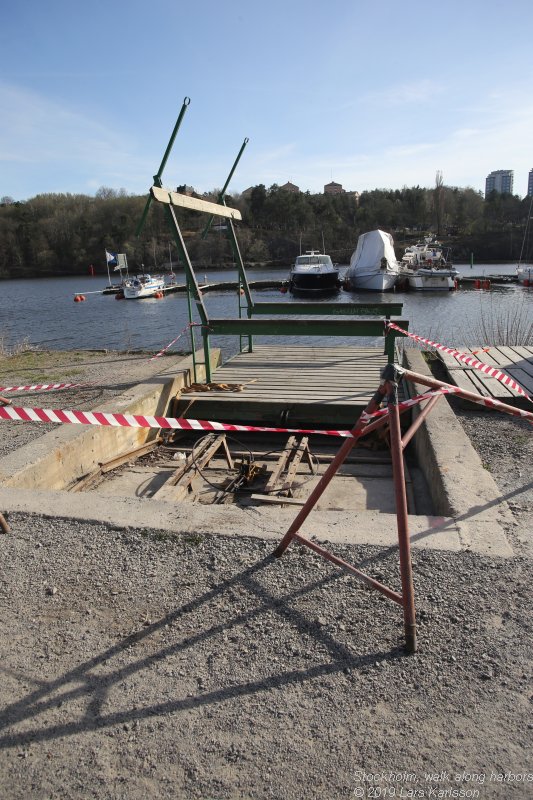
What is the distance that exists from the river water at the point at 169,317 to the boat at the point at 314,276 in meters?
1.45

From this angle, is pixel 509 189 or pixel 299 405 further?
pixel 509 189

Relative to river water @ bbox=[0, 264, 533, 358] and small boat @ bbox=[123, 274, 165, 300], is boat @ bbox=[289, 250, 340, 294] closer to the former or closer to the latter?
river water @ bbox=[0, 264, 533, 358]

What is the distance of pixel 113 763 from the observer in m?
2.20

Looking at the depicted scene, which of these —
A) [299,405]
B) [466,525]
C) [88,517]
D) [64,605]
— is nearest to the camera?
[64,605]

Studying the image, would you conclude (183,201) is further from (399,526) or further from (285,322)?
(399,526)

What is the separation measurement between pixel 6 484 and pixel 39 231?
108 meters

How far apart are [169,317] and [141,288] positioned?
1507 centimetres

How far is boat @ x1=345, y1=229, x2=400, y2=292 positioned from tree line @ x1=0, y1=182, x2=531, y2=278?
44.5 m

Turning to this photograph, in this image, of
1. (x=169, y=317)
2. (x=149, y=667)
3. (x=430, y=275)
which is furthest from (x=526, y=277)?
(x=149, y=667)

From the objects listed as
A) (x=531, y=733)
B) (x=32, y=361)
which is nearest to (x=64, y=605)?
(x=531, y=733)

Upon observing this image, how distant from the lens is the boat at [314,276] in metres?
44.4

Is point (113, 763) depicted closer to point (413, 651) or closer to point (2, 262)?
point (413, 651)

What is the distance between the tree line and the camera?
9350 centimetres

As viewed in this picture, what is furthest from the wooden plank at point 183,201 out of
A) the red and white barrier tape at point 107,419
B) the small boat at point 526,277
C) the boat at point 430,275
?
the small boat at point 526,277
